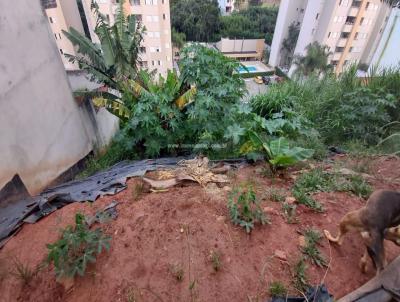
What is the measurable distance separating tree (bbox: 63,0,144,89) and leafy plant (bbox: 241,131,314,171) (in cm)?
378

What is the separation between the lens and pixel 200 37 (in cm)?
2689

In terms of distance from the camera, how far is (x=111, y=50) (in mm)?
5137

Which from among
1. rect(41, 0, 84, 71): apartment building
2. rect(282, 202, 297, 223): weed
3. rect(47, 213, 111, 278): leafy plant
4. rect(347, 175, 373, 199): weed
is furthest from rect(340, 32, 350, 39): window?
rect(47, 213, 111, 278): leafy plant

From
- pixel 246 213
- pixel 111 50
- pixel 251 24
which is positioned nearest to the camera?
pixel 246 213

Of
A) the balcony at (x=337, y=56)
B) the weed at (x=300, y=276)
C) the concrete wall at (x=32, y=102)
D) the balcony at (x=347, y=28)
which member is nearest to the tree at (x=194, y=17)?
the balcony at (x=347, y=28)

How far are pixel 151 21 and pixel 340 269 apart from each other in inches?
693

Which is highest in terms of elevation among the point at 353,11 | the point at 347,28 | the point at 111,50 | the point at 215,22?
the point at 353,11

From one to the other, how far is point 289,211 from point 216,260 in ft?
3.03

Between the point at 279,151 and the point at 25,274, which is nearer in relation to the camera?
the point at 25,274

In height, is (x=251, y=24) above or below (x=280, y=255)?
below

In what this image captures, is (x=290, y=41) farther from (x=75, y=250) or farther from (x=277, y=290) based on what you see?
(x=75, y=250)

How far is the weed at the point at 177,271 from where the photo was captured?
1.69m

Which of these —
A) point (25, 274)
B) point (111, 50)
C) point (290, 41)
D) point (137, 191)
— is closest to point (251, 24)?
point (290, 41)

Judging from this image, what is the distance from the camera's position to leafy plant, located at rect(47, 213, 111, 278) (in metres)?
1.60
